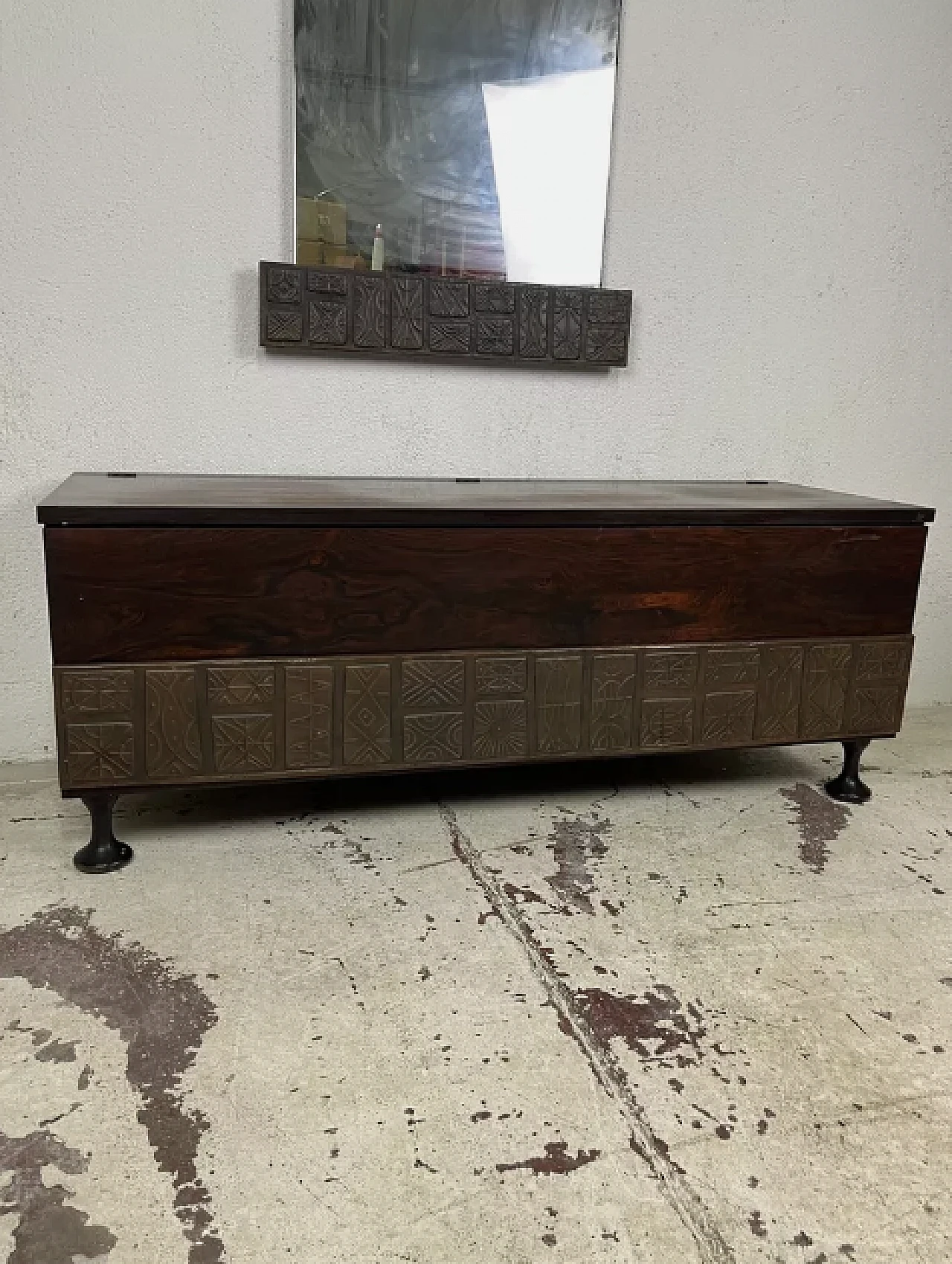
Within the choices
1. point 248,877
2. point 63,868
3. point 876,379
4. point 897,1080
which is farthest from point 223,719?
point 876,379

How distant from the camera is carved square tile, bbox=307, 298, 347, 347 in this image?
2234 millimetres

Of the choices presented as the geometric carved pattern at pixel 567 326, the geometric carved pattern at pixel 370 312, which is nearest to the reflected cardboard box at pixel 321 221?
the geometric carved pattern at pixel 370 312

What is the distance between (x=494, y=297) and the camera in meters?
2.35

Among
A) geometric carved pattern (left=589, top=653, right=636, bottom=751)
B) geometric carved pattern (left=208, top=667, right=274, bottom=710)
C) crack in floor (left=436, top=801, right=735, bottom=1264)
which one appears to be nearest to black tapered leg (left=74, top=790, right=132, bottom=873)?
geometric carved pattern (left=208, top=667, right=274, bottom=710)

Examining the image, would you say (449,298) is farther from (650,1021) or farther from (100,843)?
(650,1021)

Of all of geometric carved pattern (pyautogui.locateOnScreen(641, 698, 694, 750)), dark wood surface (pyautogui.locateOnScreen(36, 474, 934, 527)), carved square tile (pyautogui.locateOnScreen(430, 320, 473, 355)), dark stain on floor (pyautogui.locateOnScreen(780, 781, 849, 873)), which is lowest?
dark stain on floor (pyautogui.locateOnScreen(780, 781, 849, 873))

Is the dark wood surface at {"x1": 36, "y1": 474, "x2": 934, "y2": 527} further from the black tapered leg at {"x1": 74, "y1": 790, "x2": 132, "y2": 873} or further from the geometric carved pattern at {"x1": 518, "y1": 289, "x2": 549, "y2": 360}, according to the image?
the black tapered leg at {"x1": 74, "y1": 790, "x2": 132, "y2": 873}

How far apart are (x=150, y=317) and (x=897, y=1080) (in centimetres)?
204

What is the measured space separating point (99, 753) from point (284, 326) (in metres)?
1.04

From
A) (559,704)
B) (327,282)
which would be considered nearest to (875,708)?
(559,704)

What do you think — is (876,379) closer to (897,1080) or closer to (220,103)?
(220,103)

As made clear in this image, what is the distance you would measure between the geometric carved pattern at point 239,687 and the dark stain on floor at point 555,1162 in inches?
37.9

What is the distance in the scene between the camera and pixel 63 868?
6.04 feet

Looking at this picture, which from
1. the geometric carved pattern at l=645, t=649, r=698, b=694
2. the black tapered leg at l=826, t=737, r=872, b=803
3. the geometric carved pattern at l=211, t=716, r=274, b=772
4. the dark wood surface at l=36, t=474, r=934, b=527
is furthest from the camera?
the black tapered leg at l=826, t=737, r=872, b=803
